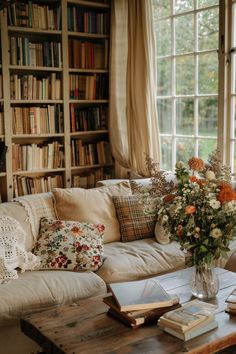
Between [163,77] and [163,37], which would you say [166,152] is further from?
[163,37]

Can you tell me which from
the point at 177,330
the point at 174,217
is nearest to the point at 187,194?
the point at 174,217

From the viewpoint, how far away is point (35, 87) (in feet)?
13.6

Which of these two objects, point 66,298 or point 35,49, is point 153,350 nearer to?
point 66,298

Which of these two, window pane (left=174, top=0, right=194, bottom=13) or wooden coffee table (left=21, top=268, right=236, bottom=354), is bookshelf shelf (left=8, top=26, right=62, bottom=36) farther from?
wooden coffee table (left=21, top=268, right=236, bottom=354)

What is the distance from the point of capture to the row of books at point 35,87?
403cm

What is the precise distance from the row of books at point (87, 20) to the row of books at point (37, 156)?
1.11 m

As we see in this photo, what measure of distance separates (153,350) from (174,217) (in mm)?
581

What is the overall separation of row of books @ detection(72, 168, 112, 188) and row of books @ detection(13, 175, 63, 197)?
0.52 feet

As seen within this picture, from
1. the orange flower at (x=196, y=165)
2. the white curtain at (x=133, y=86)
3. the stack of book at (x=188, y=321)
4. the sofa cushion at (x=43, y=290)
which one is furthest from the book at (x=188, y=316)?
the white curtain at (x=133, y=86)

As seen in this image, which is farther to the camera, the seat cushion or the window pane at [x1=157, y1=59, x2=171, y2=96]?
the window pane at [x1=157, y1=59, x2=171, y2=96]

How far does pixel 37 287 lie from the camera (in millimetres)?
2471

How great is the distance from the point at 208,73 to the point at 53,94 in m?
1.39

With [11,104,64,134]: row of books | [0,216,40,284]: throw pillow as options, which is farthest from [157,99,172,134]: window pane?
[0,216,40,284]: throw pillow

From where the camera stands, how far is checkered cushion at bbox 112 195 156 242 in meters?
3.26
